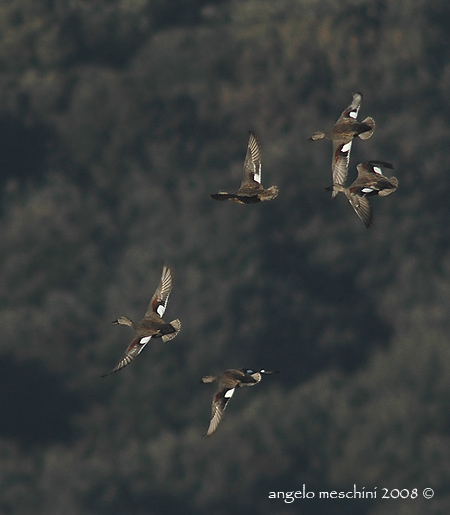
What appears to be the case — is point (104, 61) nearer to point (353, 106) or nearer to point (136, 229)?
point (136, 229)

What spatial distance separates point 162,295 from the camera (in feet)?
149

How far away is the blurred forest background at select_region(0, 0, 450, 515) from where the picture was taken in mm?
91625

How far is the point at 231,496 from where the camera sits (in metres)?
96.6

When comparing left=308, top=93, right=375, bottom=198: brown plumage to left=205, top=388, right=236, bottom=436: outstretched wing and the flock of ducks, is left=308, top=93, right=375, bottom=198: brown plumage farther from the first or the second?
left=205, top=388, right=236, bottom=436: outstretched wing

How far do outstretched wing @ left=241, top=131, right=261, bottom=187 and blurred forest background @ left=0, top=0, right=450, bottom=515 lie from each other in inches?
1766

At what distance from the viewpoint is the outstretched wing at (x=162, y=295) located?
4450cm

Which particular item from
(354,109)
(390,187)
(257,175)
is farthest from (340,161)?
(257,175)

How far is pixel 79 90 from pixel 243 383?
168ft

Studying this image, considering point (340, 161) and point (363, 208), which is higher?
point (340, 161)

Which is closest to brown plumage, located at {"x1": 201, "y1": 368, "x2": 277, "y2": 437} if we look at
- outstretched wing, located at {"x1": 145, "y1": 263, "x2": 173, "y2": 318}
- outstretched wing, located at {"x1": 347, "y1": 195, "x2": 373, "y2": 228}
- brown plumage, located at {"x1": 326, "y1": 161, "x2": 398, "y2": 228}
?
outstretched wing, located at {"x1": 145, "y1": 263, "x2": 173, "y2": 318}

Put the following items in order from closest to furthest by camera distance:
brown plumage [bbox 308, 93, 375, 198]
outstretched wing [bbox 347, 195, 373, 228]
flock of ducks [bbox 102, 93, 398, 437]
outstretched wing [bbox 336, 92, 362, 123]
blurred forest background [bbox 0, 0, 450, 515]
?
outstretched wing [bbox 347, 195, 373, 228] < flock of ducks [bbox 102, 93, 398, 437] < brown plumage [bbox 308, 93, 375, 198] < outstretched wing [bbox 336, 92, 362, 123] < blurred forest background [bbox 0, 0, 450, 515]

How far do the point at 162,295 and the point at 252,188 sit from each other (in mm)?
4762

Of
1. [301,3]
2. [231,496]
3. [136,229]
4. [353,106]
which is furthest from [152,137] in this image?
[353,106]

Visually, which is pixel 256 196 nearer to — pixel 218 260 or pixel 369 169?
pixel 369 169
